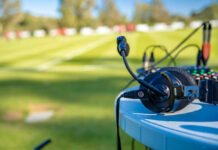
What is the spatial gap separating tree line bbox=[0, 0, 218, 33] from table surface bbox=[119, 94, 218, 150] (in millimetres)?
43932

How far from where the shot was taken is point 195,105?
2.56 feet

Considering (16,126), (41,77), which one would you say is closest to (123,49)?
(16,126)

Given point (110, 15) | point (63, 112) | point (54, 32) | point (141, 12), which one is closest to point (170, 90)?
point (63, 112)

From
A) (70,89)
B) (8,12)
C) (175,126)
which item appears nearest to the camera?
(175,126)

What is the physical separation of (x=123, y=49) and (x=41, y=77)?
449 cm

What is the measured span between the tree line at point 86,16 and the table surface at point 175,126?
43932mm

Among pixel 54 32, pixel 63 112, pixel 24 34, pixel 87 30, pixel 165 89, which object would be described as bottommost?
pixel 63 112

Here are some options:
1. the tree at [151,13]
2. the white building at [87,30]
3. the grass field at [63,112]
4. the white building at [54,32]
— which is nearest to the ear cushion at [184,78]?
the grass field at [63,112]

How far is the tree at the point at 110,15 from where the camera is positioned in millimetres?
65312

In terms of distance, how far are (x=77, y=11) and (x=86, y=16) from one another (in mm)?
3748

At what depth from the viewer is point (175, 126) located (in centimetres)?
62

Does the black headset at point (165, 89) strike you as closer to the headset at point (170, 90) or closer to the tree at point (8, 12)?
the headset at point (170, 90)

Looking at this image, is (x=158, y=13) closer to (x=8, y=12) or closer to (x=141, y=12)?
(x=141, y=12)

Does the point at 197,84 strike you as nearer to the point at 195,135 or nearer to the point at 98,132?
the point at 195,135
